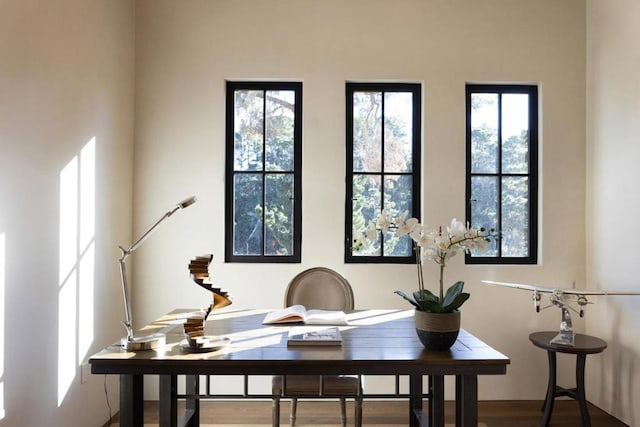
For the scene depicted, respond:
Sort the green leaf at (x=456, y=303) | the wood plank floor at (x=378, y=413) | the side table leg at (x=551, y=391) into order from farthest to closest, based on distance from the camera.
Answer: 1. the wood plank floor at (x=378, y=413)
2. the side table leg at (x=551, y=391)
3. the green leaf at (x=456, y=303)

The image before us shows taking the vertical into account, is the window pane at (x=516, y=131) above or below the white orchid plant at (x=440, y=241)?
above

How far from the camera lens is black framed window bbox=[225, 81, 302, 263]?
338cm

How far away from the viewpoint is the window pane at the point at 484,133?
342 centimetres

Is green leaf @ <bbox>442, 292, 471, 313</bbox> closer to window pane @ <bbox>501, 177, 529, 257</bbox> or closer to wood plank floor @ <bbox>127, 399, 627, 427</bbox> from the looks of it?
wood plank floor @ <bbox>127, 399, 627, 427</bbox>

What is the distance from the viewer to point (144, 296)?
3.28 metres

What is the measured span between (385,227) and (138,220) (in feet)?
7.19

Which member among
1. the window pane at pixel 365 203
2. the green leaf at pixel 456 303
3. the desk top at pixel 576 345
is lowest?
the desk top at pixel 576 345

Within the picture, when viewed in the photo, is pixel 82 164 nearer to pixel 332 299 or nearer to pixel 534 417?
pixel 332 299

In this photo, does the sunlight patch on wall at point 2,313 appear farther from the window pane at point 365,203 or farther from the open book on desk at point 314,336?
the window pane at point 365,203

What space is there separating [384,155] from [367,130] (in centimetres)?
22

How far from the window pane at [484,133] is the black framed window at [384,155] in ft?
1.33

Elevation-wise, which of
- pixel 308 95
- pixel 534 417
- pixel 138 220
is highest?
pixel 308 95

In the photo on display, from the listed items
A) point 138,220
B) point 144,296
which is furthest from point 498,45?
point 144,296

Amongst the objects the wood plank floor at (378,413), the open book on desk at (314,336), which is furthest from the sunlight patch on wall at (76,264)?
the open book on desk at (314,336)
